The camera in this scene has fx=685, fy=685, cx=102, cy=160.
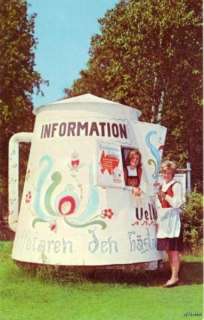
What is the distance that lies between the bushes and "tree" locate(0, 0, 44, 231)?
2439 mm

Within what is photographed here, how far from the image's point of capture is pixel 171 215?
6.02 m

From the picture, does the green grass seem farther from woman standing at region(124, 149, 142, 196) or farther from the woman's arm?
woman standing at region(124, 149, 142, 196)

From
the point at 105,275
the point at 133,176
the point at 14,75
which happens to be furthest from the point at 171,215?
the point at 14,75

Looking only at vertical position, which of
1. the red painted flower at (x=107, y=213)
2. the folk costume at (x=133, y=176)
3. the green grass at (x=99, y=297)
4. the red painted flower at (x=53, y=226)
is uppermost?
the folk costume at (x=133, y=176)

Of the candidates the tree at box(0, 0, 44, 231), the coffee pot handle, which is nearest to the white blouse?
the coffee pot handle

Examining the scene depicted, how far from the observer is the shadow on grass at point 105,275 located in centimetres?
598

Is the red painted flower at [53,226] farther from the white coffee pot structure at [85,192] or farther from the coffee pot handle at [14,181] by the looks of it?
the coffee pot handle at [14,181]

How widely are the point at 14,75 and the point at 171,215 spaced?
3.06 metres

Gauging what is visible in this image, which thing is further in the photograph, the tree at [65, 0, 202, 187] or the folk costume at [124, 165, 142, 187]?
the tree at [65, 0, 202, 187]

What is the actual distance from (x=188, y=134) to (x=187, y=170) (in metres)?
1.07

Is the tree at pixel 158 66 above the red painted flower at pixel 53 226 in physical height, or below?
above

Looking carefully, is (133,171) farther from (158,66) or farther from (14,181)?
(158,66)

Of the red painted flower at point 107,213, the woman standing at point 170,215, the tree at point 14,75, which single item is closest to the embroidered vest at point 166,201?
the woman standing at point 170,215

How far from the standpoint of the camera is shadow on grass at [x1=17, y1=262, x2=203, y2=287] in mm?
5977
